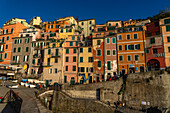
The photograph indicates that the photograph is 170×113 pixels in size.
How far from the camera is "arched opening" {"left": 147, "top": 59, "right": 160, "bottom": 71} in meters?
31.6

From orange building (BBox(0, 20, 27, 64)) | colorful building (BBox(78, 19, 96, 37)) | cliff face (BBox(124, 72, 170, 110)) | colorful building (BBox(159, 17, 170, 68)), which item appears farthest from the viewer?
colorful building (BBox(78, 19, 96, 37))

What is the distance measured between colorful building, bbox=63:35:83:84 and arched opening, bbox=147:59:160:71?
20.6 m

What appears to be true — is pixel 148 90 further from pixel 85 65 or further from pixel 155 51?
pixel 85 65

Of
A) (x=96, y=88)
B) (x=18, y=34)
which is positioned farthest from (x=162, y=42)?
(x=18, y=34)

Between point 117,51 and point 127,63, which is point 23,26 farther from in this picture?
point 127,63

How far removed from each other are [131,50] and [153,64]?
6626mm

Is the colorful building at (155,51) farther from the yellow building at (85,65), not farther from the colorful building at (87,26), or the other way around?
the colorful building at (87,26)

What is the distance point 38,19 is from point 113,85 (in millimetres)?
76908

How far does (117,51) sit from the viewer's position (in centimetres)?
3569

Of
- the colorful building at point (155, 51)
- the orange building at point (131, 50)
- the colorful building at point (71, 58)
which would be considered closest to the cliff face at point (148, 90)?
the orange building at point (131, 50)

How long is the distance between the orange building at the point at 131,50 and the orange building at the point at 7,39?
41003 millimetres

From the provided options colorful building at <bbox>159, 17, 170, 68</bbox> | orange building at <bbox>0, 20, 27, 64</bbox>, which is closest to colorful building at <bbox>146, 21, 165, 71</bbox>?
colorful building at <bbox>159, 17, 170, 68</bbox>

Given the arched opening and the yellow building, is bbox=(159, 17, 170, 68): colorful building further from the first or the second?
the yellow building

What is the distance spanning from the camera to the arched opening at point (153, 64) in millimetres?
31625
